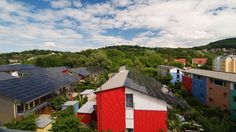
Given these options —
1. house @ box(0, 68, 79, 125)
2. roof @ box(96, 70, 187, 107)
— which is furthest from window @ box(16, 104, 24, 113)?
roof @ box(96, 70, 187, 107)

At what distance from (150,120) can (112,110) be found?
10.6 ft

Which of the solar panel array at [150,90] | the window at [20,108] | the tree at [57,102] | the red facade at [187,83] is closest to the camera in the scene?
the solar panel array at [150,90]

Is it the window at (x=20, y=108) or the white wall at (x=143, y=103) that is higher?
the white wall at (x=143, y=103)

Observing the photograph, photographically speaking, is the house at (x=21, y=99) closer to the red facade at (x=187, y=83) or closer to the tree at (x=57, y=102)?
the tree at (x=57, y=102)

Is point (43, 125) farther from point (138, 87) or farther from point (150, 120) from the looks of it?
point (150, 120)

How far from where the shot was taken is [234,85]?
2381 cm

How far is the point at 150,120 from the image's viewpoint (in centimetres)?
1614

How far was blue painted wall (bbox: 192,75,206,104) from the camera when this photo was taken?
31928mm

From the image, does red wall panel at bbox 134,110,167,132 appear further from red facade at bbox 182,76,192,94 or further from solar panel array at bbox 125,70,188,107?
red facade at bbox 182,76,192,94

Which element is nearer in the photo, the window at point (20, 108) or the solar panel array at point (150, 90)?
the solar panel array at point (150, 90)

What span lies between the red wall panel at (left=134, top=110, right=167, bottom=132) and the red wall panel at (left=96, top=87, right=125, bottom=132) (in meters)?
1.28

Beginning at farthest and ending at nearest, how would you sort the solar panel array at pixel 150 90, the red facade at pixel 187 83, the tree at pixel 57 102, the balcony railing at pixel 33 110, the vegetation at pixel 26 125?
the red facade at pixel 187 83
the tree at pixel 57 102
the balcony railing at pixel 33 110
the solar panel array at pixel 150 90
the vegetation at pixel 26 125

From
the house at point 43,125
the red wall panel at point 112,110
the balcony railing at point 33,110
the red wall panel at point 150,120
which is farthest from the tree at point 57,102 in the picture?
the red wall panel at point 150,120

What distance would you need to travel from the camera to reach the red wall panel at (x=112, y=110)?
1628cm
